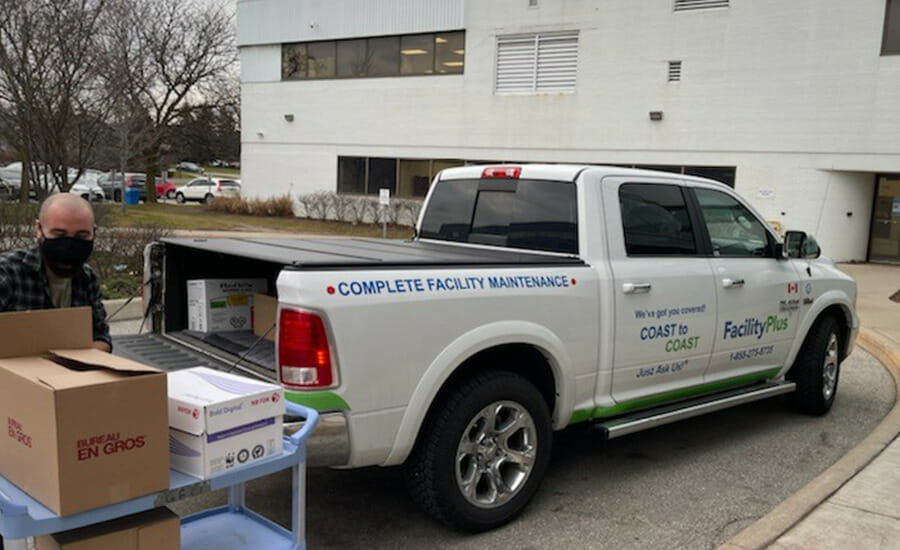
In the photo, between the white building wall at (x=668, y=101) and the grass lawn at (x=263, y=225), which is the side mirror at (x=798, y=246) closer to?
the white building wall at (x=668, y=101)

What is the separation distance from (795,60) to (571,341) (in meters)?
17.8

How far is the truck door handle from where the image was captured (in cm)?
451

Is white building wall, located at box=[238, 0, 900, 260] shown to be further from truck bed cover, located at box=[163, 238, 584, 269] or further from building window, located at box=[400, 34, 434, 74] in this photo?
truck bed cover, located at box=[163, 238, 584, 269]

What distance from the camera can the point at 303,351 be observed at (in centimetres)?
331

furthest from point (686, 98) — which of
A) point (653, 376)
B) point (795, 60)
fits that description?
point (653, 376)

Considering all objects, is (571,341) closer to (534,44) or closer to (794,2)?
(794,2)

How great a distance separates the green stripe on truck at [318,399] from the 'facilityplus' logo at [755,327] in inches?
120

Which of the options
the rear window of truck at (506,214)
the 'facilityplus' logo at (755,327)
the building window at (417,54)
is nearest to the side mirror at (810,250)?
the 'facilityplus' logo at (755,327)

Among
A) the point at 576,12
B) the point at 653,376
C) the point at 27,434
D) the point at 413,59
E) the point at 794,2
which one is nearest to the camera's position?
the point at 27,434

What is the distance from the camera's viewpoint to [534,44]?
23.5 meters

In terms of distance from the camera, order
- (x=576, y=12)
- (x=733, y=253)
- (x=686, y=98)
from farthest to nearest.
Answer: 1. (x=576, y=12)
2. (x=686, y=98)
3. (x=733, y=253)

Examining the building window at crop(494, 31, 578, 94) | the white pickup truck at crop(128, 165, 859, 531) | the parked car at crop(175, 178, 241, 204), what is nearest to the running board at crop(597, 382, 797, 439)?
the white pickup truck at crop(128, 165, 859, 531)

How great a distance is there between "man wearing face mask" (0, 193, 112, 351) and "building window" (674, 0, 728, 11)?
2010 centimetres

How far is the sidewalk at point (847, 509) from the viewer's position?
12.5ft
